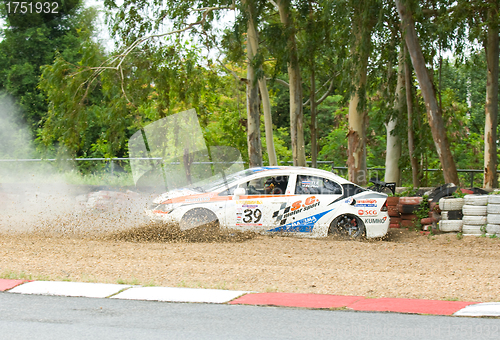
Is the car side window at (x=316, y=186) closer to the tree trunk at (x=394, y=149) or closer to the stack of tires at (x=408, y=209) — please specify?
the stack of tires at (x=408, y=209)

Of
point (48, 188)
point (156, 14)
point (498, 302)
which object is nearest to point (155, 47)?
point (156, 14)

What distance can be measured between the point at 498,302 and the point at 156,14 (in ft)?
54.8

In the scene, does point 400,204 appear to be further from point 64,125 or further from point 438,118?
point 64,125

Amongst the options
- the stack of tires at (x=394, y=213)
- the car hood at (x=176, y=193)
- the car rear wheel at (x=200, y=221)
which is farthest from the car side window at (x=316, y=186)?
the stack of tires at (x=394, y=213)

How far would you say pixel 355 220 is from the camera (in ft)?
39.0

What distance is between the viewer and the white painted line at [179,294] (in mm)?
6625

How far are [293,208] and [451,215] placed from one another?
427cm

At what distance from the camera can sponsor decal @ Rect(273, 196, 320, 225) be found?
458 inches

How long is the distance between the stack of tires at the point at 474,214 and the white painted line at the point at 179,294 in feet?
25.7

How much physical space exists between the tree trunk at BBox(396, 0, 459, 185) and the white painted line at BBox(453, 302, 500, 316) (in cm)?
962

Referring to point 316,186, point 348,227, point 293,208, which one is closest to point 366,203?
point 348,227

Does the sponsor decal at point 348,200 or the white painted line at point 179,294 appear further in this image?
the sponsor decal at point 348,200

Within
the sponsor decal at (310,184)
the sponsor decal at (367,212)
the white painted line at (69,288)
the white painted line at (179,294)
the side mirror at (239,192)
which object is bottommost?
the white painted line at (179,294)

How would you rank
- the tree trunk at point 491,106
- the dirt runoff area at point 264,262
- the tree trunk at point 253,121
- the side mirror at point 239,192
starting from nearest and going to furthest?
the dirt runoff area at point 264,262, the side mirror at point 239,192, the tree trunk at point 491,106, the tree trunk at point 253,121
